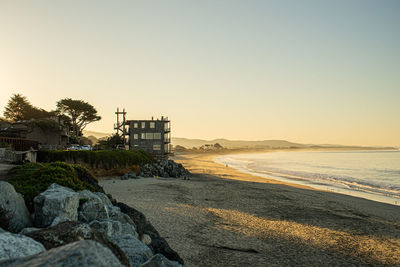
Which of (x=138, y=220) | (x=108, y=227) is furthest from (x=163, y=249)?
(x=108, y=227)

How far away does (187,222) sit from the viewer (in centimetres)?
1101

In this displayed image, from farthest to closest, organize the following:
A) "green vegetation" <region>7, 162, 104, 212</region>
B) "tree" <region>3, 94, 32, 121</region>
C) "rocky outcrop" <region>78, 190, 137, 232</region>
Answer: "tree" <region>3, 94, 32, 121</region> < "green vegetation" <region>7, 162, 104, 212</region> < "rocky outcrop" <region>78, 190, 137, 232</region>

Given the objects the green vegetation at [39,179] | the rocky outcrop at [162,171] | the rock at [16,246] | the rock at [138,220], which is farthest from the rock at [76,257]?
the rocky outcrop at [162,171]

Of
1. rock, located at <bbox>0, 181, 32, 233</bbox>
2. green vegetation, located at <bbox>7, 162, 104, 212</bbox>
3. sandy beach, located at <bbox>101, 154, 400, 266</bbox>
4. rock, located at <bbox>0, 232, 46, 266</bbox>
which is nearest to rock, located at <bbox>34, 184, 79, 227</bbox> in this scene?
rock, located at <bbox>0, 181, 32, 233</bbox>

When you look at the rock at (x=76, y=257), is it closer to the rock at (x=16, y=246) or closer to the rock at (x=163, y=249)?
the rock at (x=16, y=246)

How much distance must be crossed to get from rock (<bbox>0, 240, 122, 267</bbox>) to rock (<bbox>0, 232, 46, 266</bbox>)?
3.21 ft

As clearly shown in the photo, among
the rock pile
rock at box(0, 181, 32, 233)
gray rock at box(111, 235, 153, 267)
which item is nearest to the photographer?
the rock pile

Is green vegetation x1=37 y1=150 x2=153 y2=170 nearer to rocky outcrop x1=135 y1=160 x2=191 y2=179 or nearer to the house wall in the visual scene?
rocky outcrop x1=135 y1=160 x2=191 y2=179

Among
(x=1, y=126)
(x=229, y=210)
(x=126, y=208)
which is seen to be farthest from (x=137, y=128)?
(x=126, y=208)

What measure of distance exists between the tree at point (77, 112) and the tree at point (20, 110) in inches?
210

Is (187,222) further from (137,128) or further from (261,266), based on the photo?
(137,128)

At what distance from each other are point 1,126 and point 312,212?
51.4 metres

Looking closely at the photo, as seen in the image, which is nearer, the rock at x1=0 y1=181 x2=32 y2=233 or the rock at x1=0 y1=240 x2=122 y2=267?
the rock at x1=0 y1=240 x2=122 y2=267

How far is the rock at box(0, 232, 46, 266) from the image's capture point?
3295 mm
